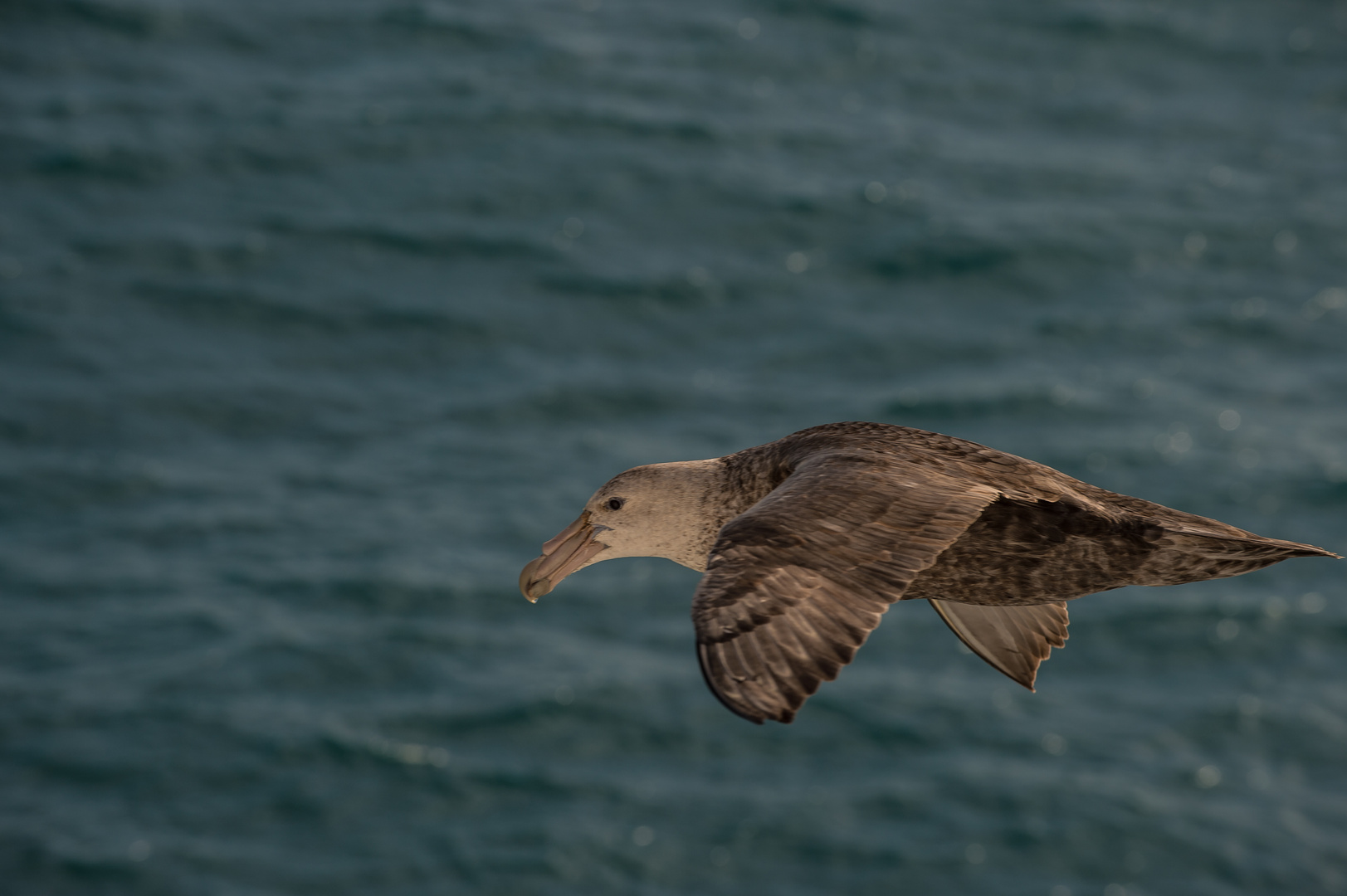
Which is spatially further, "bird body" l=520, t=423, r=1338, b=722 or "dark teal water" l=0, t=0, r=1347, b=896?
"dark teal water" l=0, t=0, r=1347, b=896

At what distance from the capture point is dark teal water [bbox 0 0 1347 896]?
4516 centimetres

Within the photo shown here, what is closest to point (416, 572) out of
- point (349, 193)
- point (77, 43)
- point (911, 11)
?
point (349, 193)

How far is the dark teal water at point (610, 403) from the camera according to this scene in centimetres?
4516

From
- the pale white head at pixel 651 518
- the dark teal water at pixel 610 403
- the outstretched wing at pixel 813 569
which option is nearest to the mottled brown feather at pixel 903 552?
the outstretched wing at pixel 813 569

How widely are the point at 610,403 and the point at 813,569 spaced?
51.2 metres

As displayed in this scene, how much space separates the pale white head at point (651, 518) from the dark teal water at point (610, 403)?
35.2 metres

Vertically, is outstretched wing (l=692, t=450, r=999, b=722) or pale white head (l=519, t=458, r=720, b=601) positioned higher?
outstretched wing (l=692, t=450, r=999, b=722)

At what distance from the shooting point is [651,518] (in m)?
9.02

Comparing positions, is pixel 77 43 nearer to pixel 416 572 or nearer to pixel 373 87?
pixel 373 87

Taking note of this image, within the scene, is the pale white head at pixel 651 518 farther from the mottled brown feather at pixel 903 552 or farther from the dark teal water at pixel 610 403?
the dark teal water at pixel 610 403

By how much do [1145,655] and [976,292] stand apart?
1880cm

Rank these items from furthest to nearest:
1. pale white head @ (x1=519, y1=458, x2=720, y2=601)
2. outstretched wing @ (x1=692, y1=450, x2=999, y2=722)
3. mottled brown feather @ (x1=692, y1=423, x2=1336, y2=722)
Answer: pale white head @ (x1=519, y1=458, x2=720, y2=601)
mottled brown feather @ (x1=692, y1=423, x2=1336, y2=722)
outstretched wing @ (x1=692, y1=450, x2=999, y2=722)

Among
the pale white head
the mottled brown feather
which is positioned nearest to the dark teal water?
the pale white head

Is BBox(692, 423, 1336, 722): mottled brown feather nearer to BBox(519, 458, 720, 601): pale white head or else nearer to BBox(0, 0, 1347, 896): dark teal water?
BBox(519, 458, 720, 601): pale white head
